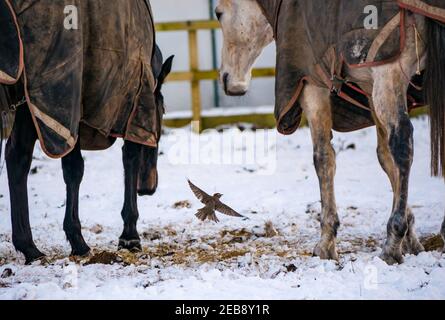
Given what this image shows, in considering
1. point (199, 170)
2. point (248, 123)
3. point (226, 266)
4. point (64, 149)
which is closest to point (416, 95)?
point (226, 266)

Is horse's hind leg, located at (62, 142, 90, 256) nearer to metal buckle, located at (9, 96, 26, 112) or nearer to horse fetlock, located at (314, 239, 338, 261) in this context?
metal buckle, located at (9, 96, 26, 112)

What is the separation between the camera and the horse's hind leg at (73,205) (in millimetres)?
5688

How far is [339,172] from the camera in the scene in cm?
908

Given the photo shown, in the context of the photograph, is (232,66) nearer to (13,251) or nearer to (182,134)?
(13,251)

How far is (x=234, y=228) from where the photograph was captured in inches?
263

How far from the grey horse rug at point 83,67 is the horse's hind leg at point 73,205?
0.21 m

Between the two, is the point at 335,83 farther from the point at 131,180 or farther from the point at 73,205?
the point at 73,205

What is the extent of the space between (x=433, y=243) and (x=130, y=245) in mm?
2104

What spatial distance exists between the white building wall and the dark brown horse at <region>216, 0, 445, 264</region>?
783 cm

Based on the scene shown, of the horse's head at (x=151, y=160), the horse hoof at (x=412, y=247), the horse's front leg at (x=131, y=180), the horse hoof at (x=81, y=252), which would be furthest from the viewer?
the horse's head at (x=151, y=160)

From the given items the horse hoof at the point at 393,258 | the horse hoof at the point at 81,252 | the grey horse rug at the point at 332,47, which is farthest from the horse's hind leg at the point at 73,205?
the horse hoof at the point at 393,258

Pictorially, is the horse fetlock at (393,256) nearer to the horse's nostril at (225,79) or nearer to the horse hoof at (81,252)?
the horse's nostril at (225,79)

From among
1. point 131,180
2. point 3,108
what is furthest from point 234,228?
point 3,108

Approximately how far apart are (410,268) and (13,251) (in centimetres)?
269
